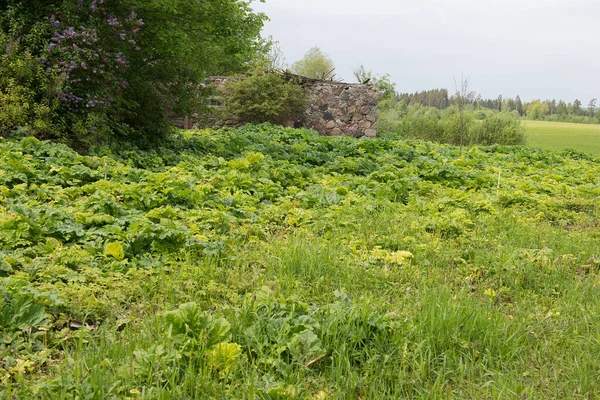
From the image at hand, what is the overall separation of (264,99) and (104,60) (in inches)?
455

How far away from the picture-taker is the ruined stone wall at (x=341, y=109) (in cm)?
2091

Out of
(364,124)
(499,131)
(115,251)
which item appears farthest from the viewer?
(499,131)

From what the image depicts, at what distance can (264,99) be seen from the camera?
20.0 metres

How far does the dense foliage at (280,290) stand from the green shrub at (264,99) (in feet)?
43.4

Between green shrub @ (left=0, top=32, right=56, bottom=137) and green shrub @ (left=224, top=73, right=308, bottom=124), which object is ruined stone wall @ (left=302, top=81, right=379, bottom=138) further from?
green shrub @ (left=0, top=32, right=56, bottom=137)

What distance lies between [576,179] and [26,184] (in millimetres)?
9846

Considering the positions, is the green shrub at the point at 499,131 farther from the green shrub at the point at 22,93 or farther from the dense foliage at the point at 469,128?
the green shrub at the point at 22,93

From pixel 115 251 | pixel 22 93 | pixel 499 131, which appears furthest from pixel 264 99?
pixel 115 251

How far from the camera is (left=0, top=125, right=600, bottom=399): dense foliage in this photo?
2.47 metres

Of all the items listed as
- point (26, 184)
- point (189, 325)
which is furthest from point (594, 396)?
point (26, 184)

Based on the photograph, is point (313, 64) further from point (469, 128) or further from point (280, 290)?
point (280, 290)

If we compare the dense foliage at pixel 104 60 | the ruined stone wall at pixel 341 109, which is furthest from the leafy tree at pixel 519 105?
the dense foliage at pixel 104 60

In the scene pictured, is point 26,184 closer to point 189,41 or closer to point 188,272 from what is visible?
point 188,272

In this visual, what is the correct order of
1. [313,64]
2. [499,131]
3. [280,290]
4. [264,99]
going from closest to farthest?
[280,290], [264,99], [499,131], [313,64]
